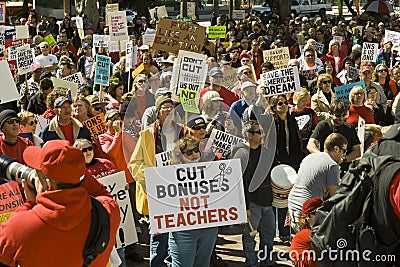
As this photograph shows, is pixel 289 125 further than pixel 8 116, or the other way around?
pixel 289 125

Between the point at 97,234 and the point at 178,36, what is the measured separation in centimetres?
752

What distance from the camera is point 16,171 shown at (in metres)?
3.93

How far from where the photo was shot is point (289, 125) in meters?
8.28

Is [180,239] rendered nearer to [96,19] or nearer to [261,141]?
[261,141]

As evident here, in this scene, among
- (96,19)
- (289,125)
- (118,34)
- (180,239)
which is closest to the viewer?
(180,239)

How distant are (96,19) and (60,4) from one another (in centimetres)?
2200

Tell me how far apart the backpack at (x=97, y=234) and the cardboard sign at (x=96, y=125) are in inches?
170

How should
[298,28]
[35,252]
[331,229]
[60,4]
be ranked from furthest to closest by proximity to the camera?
[60,4] < [298,28] < [331,229] < [35,252]

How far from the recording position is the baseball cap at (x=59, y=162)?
365 cm

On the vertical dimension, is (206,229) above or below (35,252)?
below

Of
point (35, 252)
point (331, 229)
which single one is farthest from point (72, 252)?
point (331, 229)

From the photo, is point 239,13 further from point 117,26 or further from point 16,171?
point 16,171

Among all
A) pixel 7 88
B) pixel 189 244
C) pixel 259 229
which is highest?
pixel 7 88

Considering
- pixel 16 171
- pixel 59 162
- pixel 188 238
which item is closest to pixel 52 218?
pixel 59 162
